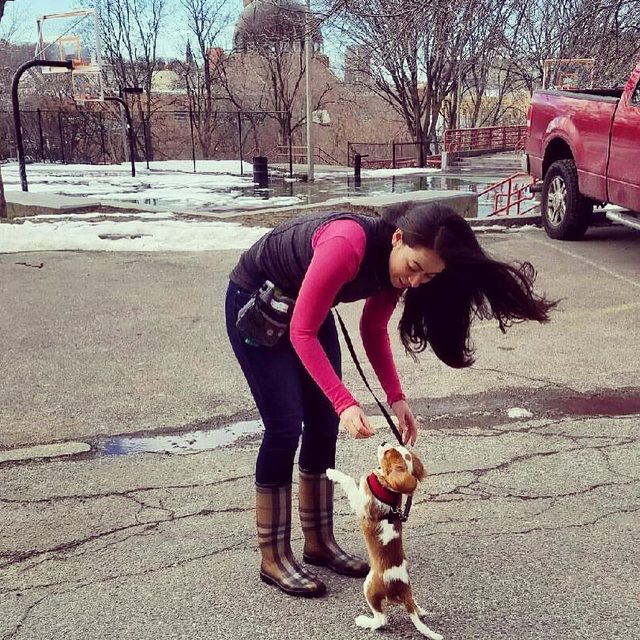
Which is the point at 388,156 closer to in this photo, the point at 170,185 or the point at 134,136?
the point at 134,136

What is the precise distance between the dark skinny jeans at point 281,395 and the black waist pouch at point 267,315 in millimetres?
50

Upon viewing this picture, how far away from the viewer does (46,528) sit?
10.5 ft

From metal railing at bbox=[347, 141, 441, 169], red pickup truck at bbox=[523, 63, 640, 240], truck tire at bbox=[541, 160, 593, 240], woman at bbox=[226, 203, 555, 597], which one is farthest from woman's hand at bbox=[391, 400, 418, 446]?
metal railing at bbox=[347, 141, 441, 169]

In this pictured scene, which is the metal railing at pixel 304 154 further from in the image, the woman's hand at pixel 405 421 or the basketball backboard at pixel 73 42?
the woman's hand at pixel 405 421

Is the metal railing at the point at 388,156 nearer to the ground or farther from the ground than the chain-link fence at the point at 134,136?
nearer to the ground

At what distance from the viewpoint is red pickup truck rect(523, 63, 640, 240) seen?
7566 mm

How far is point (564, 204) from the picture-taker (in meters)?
9.09

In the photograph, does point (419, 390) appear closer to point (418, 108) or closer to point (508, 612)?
point (508, 612)

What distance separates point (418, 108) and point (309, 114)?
1354cm

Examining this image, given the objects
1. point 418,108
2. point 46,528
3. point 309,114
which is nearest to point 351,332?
point 46,528

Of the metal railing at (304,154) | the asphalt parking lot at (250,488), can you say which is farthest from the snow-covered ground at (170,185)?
the metal railing at (304,154)

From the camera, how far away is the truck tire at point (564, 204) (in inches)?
346

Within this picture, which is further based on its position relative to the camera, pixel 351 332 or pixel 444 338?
pixel 351 332

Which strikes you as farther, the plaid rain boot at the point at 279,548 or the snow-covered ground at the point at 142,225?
the snow-covered ground at the point at 142,225
